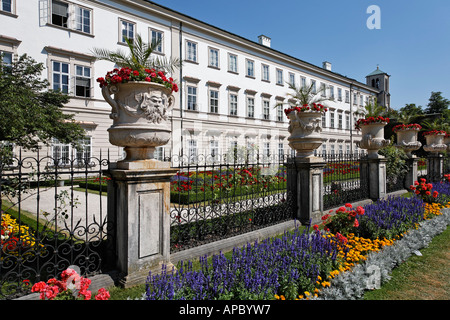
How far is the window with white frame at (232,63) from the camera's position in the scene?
80.7 feet

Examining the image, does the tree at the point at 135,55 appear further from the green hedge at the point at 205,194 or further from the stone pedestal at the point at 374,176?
the stone pedestal at the point at 374,176

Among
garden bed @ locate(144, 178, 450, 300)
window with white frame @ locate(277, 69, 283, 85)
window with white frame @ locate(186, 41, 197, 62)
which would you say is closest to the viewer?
garden bed @ locate(144, 178, 450, 300)

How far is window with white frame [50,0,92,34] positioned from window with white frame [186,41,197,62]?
7158 millimetres

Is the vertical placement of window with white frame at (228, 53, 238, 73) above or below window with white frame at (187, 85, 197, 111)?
above

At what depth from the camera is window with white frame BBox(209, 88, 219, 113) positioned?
76.3ft

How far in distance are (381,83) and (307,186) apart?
54.1 meters

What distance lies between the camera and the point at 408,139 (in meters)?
11.2

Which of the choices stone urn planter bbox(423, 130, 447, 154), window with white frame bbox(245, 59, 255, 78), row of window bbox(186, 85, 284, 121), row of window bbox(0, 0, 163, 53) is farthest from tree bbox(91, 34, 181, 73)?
window with white frame bbox(245, 59, 255, 78)

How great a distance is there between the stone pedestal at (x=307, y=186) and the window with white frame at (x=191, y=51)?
17.9m

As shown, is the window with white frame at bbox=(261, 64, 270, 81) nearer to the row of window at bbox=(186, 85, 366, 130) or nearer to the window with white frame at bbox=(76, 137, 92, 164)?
the row of window at bbox=(186, 85, 366, 130)

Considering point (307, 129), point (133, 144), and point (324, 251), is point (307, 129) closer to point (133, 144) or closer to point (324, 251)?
point (324, 251)

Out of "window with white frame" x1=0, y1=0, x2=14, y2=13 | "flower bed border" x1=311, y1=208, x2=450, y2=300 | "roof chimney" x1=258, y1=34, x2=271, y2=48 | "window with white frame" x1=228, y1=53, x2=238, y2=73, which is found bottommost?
"flower bed border" x1=311, y1=208, x2=450, y2=300

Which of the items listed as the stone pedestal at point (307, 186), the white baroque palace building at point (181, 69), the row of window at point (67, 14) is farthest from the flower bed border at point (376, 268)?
the row of window at point (67, 14)
